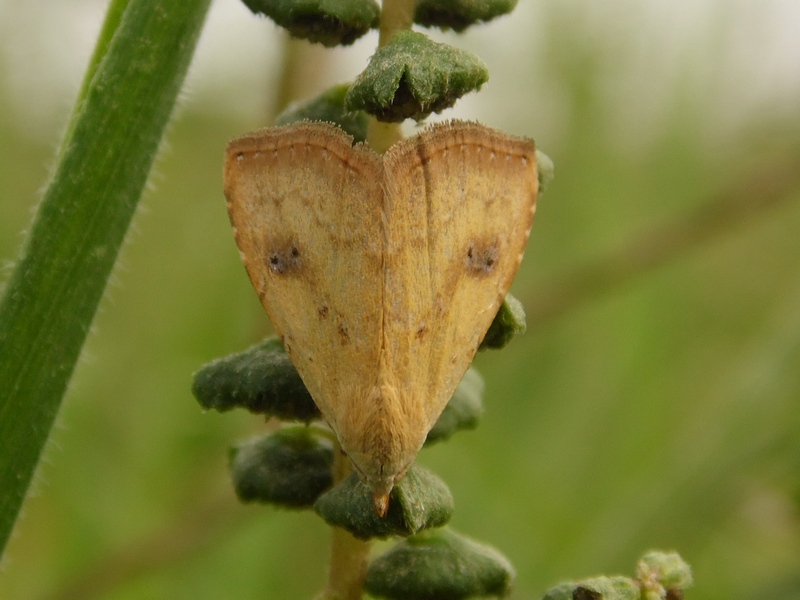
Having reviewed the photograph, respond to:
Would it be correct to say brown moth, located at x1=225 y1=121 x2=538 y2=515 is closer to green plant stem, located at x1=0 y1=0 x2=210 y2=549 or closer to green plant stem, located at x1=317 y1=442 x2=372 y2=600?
green plant stem, located at x1=317 y1=442 x2=372 y2=600

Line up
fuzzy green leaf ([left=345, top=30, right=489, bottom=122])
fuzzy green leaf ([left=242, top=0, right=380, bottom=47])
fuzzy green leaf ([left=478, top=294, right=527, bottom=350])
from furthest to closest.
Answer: fuzzy green leaf ([left=478, top=294, right=527, bottom=350]), fuzzy green leaf ([left=242, top=0, right=380, bottom=47]), fuzzy green leaf ([left=345, top=30, right=489, bottom=122])

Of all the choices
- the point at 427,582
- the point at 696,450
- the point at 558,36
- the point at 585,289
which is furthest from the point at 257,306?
the point at 427,582

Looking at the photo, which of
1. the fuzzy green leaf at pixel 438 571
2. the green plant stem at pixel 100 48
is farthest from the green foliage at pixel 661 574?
the green plant stem at pixel 100 48

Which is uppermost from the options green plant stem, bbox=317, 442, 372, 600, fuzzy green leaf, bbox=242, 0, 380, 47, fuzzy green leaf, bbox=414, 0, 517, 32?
fuzzy green leaf, bbox=414, 0, 517, 32

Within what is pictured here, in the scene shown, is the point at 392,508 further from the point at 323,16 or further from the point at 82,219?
the point at 323,16

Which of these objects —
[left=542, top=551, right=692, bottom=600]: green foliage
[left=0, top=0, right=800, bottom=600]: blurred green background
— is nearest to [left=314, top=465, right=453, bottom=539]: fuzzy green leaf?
[left=542, top=551, right=692, bottom=600]: green foliage

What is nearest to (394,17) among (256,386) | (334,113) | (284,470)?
(334,113)

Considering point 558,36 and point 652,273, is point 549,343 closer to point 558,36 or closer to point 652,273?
point 652,273

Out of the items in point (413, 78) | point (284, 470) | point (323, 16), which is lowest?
point (284, 470)
